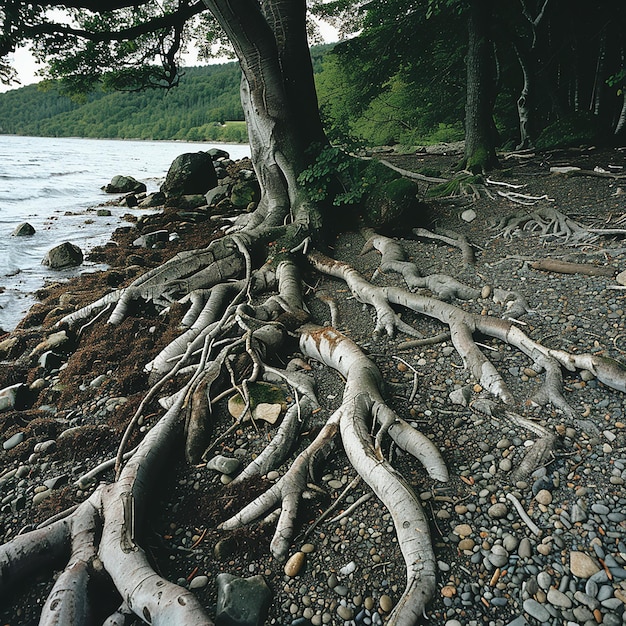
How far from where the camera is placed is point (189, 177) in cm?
1659

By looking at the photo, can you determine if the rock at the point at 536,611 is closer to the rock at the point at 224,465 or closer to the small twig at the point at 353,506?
the small twig at the point at 353,506

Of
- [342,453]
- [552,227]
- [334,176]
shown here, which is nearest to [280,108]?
[334,176]

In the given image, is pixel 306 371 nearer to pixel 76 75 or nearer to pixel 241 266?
pixel 241 266

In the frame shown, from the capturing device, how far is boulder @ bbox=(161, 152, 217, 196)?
16625 millimetres

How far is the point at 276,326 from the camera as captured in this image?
4875 millimetres

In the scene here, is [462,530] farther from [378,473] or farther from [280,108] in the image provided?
[280,108]

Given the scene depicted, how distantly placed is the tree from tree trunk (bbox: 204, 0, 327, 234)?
2 cm

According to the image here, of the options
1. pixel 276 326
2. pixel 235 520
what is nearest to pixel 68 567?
pixel 235 520

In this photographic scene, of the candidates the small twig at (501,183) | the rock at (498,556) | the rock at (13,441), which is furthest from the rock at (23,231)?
the rock at (498,556)

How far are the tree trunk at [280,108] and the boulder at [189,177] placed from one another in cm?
971

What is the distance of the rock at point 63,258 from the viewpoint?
1007 centimetres

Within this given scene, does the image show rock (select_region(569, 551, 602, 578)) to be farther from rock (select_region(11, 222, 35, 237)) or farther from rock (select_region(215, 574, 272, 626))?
rock (select_region(11, 222, 35, 237))

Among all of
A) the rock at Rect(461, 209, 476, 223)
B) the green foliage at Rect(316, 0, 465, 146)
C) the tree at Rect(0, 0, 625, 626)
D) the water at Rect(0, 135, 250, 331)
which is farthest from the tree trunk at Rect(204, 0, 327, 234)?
the water at Rect(0, 135, 250, 331)

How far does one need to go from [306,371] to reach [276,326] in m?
0.71
